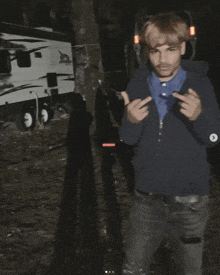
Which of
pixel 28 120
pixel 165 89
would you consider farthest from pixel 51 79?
pixel 165 89

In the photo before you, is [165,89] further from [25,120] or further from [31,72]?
[31,72]

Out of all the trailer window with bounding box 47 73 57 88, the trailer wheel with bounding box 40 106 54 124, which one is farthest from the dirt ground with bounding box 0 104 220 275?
the trailer window with bounding box 47 73 57 88

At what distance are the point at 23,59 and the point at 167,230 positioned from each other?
1368 cm

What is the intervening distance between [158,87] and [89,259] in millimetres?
2266

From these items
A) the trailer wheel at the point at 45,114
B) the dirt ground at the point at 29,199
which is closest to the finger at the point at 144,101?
the dirt ground at the point at 29,199

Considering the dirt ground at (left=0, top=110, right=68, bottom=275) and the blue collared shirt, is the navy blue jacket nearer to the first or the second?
the blue collared shirt

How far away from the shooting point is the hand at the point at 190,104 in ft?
6.02

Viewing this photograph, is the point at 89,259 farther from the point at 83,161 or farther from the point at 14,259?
the point at 83,161

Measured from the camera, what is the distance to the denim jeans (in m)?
2.09

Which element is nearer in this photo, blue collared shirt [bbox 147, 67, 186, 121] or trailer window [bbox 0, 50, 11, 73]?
blue collared shirt [bbox 147, 67, 186, 121]

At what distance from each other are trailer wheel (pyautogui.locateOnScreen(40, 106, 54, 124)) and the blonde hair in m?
14.0

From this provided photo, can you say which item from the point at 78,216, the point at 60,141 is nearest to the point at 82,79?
the point at 60,141

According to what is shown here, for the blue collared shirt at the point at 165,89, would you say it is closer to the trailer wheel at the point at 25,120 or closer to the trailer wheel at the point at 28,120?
the trailer wheel at the point at 25,120

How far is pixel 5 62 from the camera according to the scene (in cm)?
1366
